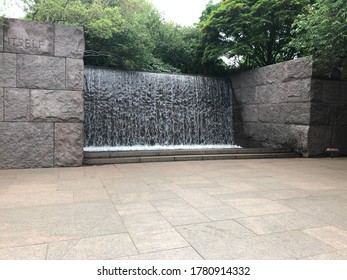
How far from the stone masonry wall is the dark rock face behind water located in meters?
2.80

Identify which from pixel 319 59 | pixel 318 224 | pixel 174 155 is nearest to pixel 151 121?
pixel 174 155

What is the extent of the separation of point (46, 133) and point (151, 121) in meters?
4.35

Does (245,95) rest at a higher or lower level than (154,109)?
higher

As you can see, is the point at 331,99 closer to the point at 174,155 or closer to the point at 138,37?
the point at 174,155

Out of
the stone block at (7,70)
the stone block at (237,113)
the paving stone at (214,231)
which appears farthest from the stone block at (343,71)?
the stone block at (7,70)

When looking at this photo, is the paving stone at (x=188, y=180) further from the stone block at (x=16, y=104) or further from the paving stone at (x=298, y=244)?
the stone block at (x=16, y=104)

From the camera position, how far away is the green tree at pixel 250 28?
10844 mm

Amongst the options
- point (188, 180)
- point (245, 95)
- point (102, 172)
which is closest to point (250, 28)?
point (245, 95)

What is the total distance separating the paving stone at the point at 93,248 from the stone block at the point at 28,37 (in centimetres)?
502

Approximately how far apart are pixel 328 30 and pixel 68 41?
6.23m

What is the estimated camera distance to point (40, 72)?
6.46m

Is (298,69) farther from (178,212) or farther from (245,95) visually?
(178,212)

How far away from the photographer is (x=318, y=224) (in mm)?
3262

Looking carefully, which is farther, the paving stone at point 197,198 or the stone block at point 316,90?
the stone block at point 316,90
